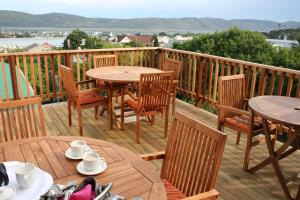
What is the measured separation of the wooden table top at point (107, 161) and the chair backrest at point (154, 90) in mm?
1840

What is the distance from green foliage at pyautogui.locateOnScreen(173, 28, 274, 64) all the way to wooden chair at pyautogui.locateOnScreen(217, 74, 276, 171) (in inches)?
577

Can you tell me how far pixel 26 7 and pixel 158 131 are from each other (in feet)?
30.5

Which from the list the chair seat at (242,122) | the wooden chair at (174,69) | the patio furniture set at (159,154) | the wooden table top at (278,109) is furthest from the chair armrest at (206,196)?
the wooden chair at (174,69)

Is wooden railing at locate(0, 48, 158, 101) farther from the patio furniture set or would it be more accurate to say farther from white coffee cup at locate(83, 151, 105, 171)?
white coffee cup at locate(83, 151, 105, 171)

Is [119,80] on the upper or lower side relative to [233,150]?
upper

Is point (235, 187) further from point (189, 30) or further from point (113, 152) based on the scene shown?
point (189, 30)

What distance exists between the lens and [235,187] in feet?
9.23

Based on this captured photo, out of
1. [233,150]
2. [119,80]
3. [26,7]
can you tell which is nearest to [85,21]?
[26,7]

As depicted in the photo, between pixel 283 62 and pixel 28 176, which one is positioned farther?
pixel 283 62

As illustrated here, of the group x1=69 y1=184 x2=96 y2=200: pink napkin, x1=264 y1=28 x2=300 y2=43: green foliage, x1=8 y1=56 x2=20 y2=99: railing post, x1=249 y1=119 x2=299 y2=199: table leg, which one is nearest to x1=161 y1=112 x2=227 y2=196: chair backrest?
x1=69 y1=184 x2=96 y2=200: pink napkin

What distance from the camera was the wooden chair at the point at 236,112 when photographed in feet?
10.00

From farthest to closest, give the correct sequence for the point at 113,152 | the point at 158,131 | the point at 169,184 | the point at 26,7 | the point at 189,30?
the point at 189,30
the point at 26,7
the point at 158,131
the point at 169,184
the point at 113,152

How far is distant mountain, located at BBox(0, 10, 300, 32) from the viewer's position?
34.0 ft

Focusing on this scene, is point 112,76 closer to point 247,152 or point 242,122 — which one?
point 242,122
